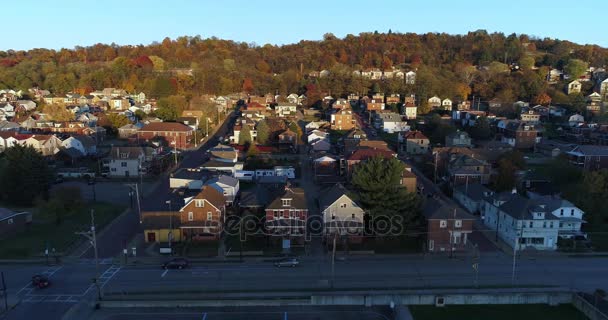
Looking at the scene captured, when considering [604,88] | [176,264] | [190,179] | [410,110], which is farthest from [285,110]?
[604,88]

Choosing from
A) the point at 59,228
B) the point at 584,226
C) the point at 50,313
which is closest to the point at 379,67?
the point at 584,226

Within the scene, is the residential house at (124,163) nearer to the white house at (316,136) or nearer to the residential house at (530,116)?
the white house at (316,136)

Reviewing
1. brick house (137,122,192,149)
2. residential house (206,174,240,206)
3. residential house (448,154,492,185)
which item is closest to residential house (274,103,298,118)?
brick house (137,122,192,149)

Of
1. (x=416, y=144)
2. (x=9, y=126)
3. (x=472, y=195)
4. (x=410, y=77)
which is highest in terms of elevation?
(x=410, y=77)

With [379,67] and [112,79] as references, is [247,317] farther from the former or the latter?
[379,67]

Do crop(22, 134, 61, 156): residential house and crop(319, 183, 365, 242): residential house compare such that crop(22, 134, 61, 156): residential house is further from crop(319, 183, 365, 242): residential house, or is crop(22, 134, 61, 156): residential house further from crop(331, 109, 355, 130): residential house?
crop(331, 109, 355, 130): residential house

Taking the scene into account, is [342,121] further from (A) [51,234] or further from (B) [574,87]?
(B) [574,87]

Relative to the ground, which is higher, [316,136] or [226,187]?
[316,136]
